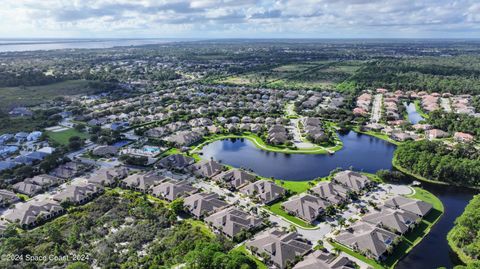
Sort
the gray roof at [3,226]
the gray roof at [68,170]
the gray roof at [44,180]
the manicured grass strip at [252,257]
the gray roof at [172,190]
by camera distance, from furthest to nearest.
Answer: the gray roof at [68,170] → the gray roof at [44,180] → the gray roof at [172,190] → the gray roof at [3,226] → the manicured grass strip at [252,257]

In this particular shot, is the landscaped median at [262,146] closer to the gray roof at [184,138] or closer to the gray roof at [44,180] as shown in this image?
the gray roof at [184,138]

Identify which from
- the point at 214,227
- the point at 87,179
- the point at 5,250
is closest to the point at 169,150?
the point at 87,179

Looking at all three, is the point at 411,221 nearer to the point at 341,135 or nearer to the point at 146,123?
the point at 341,135

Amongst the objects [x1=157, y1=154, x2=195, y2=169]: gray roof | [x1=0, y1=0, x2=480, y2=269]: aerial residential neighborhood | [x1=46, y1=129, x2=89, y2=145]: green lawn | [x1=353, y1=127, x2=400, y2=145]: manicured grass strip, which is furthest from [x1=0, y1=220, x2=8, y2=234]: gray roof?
[x1=353, y1=127, x2=400, y2=145]: manicured grass strip

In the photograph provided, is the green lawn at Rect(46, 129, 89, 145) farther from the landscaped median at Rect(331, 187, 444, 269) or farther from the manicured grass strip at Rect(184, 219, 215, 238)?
the landscaped median at Rect(331, 187, 444, 269)

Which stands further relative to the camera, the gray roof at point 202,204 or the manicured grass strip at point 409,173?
the manicured grass strip at point 409,173

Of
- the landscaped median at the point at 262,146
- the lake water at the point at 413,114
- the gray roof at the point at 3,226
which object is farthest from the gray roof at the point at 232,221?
the lake water at the point at 413,114

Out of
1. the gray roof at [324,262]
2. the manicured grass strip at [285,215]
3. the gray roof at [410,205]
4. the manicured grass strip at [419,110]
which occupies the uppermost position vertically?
the manicured grass strip at [419,110]
